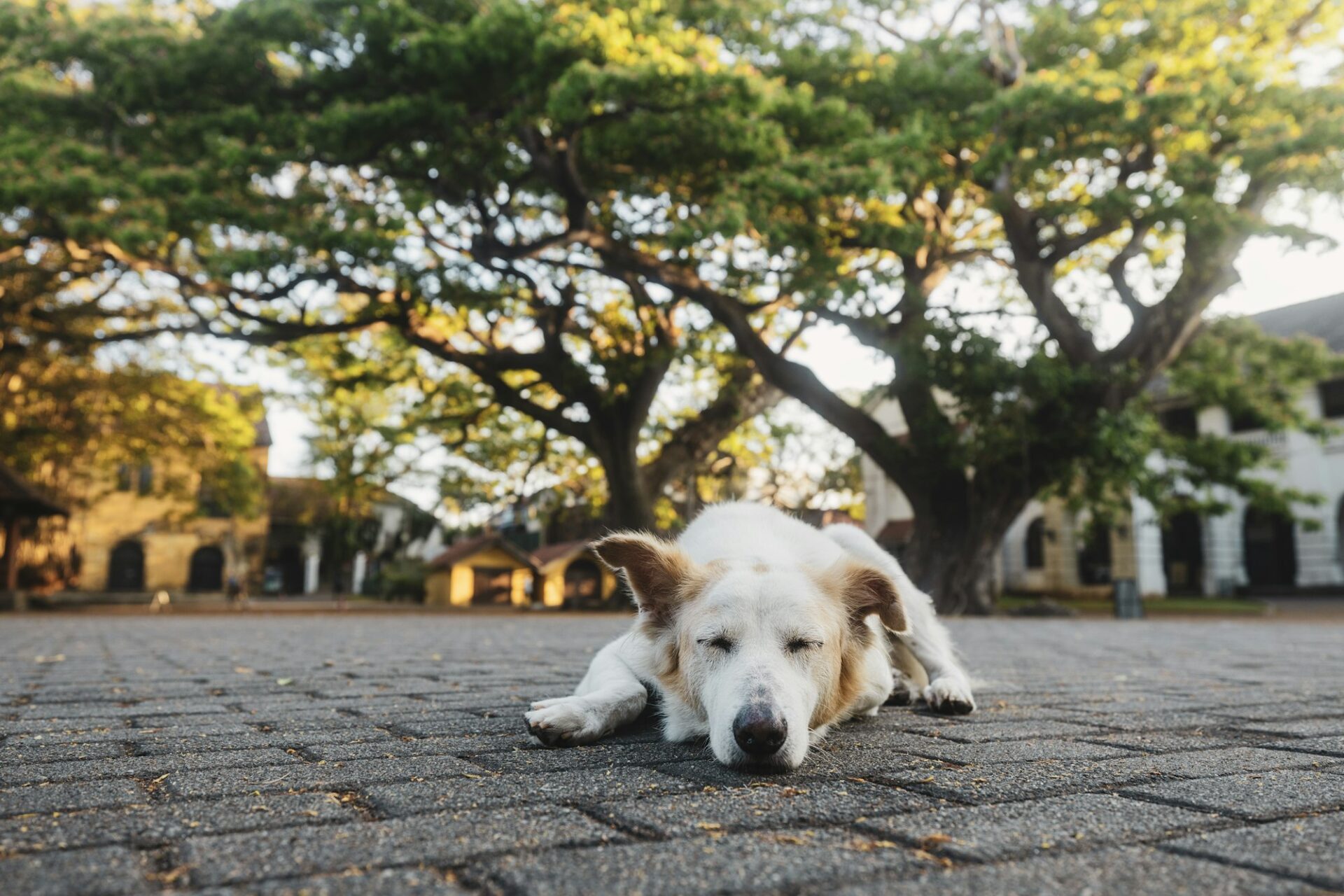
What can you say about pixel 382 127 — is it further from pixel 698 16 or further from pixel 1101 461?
pixel 1101 461

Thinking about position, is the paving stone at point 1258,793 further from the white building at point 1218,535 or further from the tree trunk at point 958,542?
the white building at point 1218,535

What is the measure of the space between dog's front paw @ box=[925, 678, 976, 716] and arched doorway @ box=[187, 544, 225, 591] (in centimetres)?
5325

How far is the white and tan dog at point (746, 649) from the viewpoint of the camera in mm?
2756

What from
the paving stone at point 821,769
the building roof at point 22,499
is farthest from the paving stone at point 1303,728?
the building roof at point 22,499

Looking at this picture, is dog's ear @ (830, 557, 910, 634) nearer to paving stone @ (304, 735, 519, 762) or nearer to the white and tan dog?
the white and tan dog

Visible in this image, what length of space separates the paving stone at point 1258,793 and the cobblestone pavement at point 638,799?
11 millimetres

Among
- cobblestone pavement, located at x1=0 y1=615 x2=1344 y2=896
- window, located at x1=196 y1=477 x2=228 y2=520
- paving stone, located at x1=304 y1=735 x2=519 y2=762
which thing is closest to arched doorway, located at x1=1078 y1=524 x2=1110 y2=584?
window, located at x1=196 y1=477 x2=228 y2=520

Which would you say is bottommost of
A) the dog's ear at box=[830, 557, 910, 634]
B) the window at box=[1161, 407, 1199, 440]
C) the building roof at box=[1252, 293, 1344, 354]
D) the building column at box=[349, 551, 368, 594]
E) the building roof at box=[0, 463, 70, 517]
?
the building column at box=[349, 551, 368, 594]

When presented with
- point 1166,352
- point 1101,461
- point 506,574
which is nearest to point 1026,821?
point 1101,461

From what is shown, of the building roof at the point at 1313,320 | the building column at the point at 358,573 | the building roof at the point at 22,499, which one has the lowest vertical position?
the building column at the point at 358,573

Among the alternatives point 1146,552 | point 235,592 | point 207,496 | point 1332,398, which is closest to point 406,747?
point 207,496

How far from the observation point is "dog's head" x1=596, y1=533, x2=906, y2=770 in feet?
8.86

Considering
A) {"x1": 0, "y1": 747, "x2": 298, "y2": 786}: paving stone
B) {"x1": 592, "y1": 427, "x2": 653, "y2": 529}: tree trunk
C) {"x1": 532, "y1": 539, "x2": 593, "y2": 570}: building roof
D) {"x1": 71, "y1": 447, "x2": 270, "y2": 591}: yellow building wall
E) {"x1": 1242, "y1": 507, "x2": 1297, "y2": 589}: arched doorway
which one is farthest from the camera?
{"x1": 71, "y1": 447, "x2": 270, "y2": 591}: yellow building wall

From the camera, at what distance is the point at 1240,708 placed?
14.3 feet
